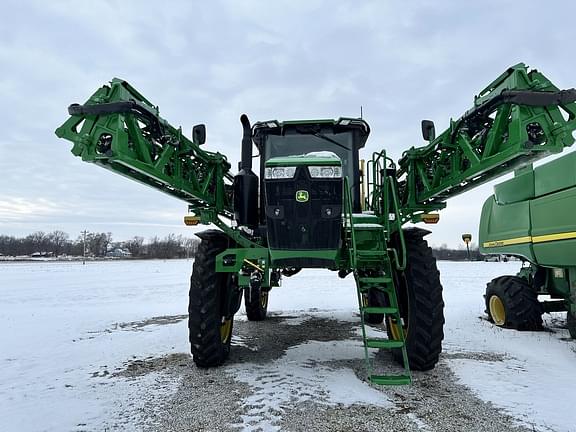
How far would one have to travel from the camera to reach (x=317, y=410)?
3566 millimetres

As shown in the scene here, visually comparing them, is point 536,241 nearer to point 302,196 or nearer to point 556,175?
point 556,175

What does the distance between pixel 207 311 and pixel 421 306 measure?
96.4 inches

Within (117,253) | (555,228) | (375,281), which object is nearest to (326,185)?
(375,281)

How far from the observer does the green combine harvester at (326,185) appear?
385cm

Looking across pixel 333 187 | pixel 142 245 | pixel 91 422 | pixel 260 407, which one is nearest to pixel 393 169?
pixel 333 187

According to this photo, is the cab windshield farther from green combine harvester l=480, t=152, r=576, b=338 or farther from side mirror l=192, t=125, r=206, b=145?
green combine harvester l=480, t=152, r=576, b=338

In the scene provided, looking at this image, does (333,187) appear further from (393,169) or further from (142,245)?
(142,245)

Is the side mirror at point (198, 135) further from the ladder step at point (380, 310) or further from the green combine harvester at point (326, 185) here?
the ladder step at point (380, 310)

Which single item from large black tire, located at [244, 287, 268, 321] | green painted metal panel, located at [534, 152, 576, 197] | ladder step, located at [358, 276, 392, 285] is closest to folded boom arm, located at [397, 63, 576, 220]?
ladder step, located at [358, 276, 392, 285]

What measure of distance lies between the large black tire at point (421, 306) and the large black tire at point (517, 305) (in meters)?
3.06

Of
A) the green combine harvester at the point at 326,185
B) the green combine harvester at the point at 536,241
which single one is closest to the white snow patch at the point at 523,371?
the green combine harvester at the point at 536,241

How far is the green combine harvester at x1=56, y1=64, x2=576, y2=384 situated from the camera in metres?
3.85

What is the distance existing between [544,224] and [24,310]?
38.0ft

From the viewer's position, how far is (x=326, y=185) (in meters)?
4.48
